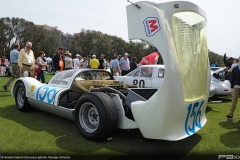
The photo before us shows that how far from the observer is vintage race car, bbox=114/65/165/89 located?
7.72m

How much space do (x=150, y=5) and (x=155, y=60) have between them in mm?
6155

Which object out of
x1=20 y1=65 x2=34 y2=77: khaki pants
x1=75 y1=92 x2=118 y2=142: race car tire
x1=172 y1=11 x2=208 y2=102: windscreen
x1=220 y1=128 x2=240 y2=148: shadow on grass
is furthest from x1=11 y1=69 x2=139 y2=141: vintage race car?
x1=20 y1=65 x2=34 y2=77: khaki pants

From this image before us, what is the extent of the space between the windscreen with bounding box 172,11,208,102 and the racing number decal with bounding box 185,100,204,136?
0.40 ft

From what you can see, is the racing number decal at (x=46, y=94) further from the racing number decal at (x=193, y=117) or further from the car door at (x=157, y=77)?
the car door at (x=157, y=77)

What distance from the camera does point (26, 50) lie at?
7891 mm

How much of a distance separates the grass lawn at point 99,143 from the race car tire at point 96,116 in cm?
16

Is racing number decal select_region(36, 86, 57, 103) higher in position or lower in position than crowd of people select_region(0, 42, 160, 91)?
lower

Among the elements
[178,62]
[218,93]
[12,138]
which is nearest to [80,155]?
[12,138]

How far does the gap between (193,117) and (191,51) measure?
1.07 meters

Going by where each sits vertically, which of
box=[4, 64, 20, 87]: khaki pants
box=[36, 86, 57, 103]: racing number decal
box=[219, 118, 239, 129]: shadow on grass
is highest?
box=[4, 64, 20, 87]: khaki pants

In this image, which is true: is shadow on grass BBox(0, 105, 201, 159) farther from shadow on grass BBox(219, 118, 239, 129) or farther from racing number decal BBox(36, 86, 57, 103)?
shadow on grass BBox(219, 118, 239, 129)

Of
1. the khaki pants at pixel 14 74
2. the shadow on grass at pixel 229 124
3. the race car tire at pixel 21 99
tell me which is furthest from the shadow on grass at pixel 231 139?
the khaki pants at pixel 14 74

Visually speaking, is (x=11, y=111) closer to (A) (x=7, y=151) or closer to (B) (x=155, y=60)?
(A) (x=7, y=151)

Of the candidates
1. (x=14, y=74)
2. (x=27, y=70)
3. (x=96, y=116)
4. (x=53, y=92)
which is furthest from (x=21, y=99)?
(x=14, y=74)
